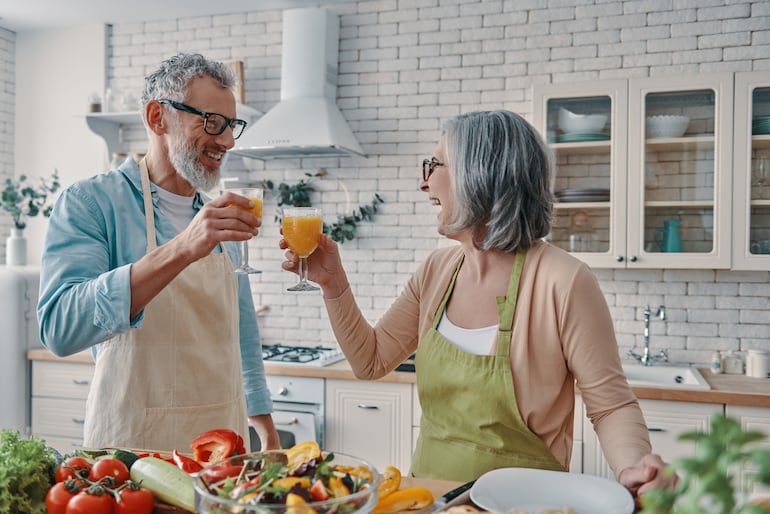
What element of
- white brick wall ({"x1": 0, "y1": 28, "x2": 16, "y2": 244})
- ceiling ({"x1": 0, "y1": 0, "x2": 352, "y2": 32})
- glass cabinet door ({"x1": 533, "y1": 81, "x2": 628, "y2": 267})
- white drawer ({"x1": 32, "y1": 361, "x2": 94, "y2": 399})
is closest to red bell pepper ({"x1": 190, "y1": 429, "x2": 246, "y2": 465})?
glass cabinet door ({"x1": 533, "y1": 81, "x2": 628, "y2": 267})

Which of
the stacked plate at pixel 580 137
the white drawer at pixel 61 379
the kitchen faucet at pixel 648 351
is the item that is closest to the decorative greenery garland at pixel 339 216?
the stacked plate at pixel 580 137

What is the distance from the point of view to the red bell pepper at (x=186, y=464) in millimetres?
1269

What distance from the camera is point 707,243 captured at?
3229 mm

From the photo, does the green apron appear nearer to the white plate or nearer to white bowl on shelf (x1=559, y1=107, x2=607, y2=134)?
the white plate

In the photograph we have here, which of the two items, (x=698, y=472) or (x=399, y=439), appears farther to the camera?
(x=399, y=439)

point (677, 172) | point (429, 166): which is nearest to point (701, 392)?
point (677, 172)

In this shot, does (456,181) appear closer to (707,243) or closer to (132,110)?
(707,243)

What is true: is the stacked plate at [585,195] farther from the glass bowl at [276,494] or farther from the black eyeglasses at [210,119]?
the glass bowl at [276,494]

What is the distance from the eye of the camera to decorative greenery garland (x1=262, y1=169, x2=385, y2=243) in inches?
156

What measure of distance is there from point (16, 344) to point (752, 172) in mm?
3783

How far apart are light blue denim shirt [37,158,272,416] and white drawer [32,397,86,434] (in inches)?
76.1

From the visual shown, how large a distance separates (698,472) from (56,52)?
477 cm

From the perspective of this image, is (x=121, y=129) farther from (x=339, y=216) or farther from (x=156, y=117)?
(x=156, y=117)

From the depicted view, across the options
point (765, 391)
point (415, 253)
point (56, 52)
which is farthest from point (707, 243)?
point (56, 52)
